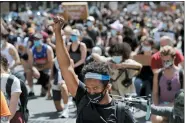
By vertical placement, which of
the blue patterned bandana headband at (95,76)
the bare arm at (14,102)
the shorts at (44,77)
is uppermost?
the blue patterned bandana headband at (95,76)

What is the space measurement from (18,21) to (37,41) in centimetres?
1103

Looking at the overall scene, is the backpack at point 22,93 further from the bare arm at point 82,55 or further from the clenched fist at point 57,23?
the bare arm at point 82,55

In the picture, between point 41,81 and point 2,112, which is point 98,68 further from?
point 41,81

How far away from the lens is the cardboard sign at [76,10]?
15281 millimetres

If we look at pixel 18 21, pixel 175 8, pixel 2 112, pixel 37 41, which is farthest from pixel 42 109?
pixel 175 8

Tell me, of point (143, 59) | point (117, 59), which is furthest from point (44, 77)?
point (117, 59)

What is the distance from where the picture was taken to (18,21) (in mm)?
21125

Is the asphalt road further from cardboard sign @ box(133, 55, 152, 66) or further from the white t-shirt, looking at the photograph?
the white t-shirt

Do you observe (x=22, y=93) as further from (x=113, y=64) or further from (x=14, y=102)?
(x=113, y=64)

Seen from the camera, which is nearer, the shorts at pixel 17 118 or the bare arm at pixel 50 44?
the shorts at pixel 17 118

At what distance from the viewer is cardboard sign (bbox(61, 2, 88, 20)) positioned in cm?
1528

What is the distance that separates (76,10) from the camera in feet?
50.7

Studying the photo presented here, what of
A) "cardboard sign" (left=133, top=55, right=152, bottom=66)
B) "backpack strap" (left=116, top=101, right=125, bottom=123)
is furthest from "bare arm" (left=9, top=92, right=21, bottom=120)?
"cardboard sign" (left=133, top=55, right=152, bottom=66)

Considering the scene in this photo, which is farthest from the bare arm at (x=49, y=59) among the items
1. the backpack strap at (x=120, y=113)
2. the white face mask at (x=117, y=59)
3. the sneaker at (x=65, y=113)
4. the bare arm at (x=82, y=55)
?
the backpack strap at (x=120, y=113)
